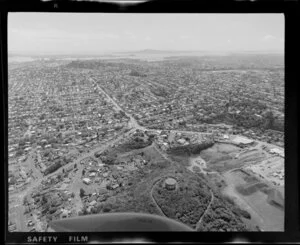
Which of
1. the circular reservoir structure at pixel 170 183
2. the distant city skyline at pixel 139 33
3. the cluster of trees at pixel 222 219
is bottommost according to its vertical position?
the cluster of trees at pixel 222 219

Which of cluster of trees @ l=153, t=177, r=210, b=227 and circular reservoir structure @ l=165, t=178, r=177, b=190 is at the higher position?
circular reservoir structure @ l=165, t=178, r=177, b=190

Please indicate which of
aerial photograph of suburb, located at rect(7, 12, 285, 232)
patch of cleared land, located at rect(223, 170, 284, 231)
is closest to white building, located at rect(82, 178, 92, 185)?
aerial photograph of suburb, located at rect(7, 12, 285, 232)

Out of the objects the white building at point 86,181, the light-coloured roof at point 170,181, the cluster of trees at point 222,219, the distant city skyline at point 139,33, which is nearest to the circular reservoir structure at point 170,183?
the light-coloured roof at point 170,181

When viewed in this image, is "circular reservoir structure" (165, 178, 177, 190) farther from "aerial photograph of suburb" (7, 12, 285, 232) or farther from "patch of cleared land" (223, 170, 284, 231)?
→ "patch of cleared land" (223, 170, 284, 231)

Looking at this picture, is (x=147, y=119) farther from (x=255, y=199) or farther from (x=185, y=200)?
(x=255, y=199)

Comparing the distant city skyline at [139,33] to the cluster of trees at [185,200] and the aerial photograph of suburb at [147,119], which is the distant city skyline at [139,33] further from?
the cluster of trees at [185,200]

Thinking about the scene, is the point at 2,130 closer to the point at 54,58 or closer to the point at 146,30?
the point at 54,58

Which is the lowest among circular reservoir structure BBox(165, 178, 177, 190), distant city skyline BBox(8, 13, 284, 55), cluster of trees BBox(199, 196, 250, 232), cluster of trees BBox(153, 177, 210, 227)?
cluster of trees BBox(199, 196, 250, 232)

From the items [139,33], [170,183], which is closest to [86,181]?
[170,183]
